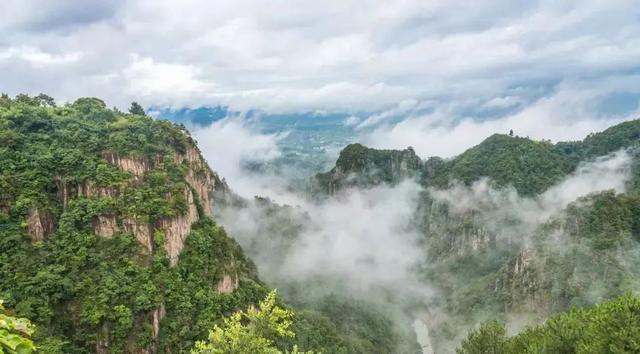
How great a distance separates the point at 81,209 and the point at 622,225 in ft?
401

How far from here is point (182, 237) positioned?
76.3m

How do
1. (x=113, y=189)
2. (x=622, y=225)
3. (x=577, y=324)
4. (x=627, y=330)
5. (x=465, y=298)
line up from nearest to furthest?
(x=627, y=330) < (x=577, y=324) < (x=113, y=189) < (x=622, y=225) < (x=465, y=298)

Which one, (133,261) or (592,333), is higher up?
(133,261)

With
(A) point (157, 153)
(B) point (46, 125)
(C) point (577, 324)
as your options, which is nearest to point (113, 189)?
(A) point (157, 153)

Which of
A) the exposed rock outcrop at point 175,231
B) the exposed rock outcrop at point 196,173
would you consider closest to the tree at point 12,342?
the exposed rock outcrop at point 175,231

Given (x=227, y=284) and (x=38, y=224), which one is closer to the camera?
(x=38, y=224)

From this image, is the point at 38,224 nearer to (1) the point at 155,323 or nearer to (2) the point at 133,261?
(2) the point at 133,261

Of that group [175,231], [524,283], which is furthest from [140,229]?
[524,283]

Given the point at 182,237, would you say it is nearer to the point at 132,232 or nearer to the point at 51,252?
the point at 132,232

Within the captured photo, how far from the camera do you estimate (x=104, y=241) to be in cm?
6844

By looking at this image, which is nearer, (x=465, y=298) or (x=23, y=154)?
(x=23, y=154)

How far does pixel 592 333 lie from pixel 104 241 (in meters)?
59.8

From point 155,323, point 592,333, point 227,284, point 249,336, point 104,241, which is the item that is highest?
point 104,241

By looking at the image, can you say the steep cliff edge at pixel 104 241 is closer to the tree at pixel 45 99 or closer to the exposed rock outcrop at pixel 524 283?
the tree at pixel 45 99
